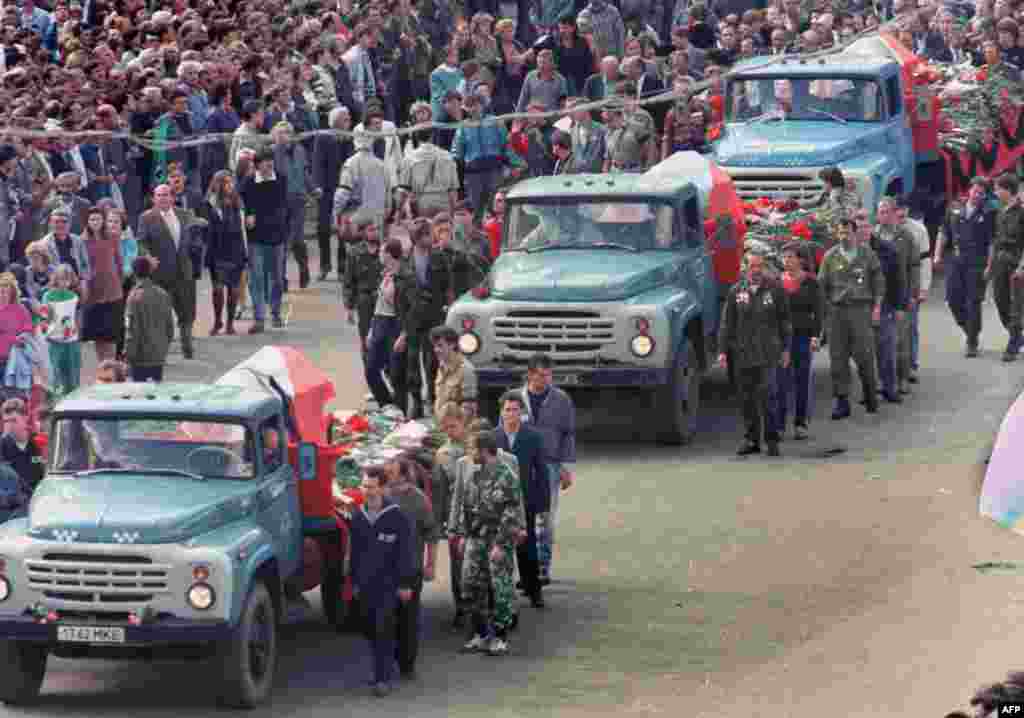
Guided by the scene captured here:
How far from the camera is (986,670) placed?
17.8 meters

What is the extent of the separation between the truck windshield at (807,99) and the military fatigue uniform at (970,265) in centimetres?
243

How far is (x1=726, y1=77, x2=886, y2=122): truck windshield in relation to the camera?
30.4 meters

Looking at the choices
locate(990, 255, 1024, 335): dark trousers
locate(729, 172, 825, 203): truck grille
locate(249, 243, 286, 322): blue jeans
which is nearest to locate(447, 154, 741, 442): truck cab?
locate(729, 172, 825, 203): truck grille

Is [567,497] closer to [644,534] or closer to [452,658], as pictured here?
[644,534]

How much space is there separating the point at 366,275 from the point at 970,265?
594 cm

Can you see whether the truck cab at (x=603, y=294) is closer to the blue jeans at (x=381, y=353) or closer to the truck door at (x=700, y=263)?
the truck door at (x=700, y=263)

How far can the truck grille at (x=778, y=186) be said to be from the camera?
28.8 meters

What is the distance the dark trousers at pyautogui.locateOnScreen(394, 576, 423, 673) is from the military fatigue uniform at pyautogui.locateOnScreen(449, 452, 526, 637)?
68 centimetres

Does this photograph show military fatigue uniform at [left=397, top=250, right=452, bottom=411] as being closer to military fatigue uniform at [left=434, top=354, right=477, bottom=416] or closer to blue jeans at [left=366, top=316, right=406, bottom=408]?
blue jeans at [left=366, top=316, right=406, bottom=408]

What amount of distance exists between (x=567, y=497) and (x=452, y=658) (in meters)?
4.67

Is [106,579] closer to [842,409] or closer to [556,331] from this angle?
[556,331]

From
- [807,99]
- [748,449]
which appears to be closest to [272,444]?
[748,449]

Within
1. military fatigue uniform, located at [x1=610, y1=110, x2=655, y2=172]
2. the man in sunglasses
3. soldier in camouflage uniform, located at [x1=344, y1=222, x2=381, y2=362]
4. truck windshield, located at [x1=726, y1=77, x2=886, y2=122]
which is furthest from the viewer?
military fatigue uniform, located at [x1=610, y1=110, x2=655, y2=172]

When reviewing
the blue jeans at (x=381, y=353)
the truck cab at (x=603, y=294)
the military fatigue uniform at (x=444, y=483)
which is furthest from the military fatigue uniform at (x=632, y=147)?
the military fatigue uniform at (x=444, y=483)
